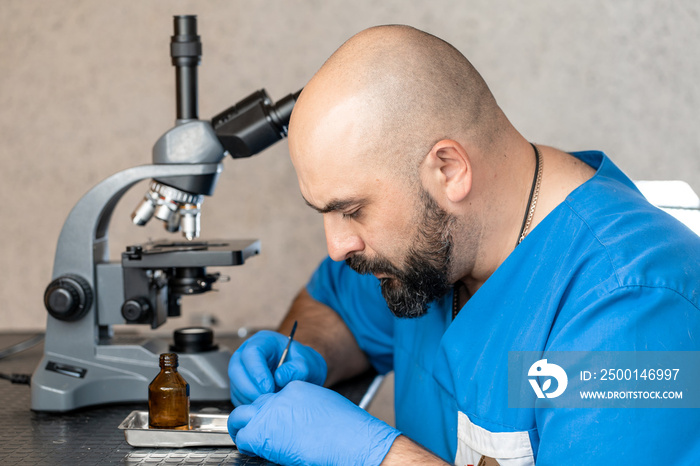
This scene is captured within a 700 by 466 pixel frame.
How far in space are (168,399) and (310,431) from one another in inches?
8.9

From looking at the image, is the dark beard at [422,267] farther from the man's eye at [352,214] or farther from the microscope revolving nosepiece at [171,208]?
the microscope revolving nosepiece at [171,208]

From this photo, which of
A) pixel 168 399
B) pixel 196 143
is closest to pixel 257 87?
pixel 196 143

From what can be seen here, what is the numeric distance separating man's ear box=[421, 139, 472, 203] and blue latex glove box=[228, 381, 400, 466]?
34cm

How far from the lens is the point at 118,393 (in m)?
1.29

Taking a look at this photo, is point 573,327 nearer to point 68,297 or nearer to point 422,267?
point 422,267

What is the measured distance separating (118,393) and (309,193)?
0.53 m

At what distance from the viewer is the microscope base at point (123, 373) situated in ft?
4.16

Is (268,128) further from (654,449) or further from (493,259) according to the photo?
(654,449)

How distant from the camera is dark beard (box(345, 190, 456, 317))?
1.08 meters

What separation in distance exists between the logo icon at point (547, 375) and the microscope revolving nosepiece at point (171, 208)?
658mm

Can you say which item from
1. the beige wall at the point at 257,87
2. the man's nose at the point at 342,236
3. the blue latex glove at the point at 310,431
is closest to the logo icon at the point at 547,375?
the blue latex glove at the point at 310,431

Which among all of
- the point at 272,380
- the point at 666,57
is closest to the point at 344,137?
the point at 272,380

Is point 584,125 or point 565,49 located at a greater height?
point 565,49

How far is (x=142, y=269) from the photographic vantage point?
128cm
